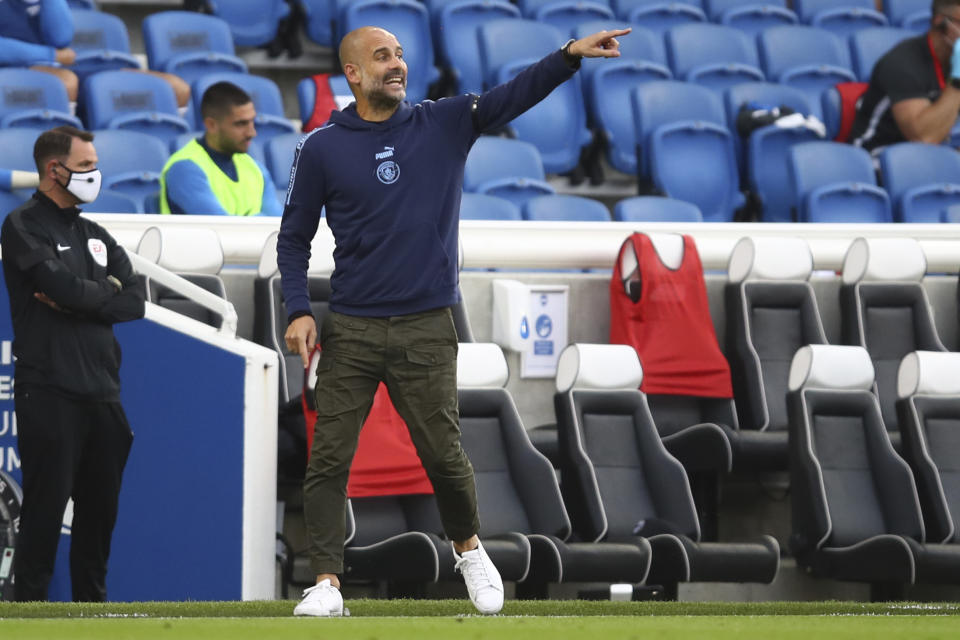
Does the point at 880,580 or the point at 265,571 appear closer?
the point at 265,571

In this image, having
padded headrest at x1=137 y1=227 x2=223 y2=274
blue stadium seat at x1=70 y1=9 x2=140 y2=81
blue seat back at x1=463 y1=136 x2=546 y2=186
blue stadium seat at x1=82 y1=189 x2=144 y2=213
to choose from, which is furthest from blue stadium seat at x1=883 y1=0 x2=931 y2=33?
padded headrest at x1=137 y1=227 x2=223 y2=274

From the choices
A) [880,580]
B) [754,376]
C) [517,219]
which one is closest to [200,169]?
[517,219]

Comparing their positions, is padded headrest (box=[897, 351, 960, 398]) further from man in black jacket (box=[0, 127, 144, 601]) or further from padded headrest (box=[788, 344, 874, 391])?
man in black jacket (box=[0, 127, 144, 601])

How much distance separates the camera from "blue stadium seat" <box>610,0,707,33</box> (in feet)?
35.2

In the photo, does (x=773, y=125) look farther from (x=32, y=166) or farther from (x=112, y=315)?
(x=112, y=315)

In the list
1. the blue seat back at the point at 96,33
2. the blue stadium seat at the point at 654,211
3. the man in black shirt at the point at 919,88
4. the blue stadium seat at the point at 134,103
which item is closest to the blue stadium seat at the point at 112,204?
the blue stadium seat at the point at 134,103

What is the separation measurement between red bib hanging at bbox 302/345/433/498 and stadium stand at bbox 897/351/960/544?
2.01 metres

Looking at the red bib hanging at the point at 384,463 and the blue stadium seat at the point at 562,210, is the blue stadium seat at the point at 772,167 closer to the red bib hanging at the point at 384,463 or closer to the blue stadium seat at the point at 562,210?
the blue stadium seat at the point at 562,210

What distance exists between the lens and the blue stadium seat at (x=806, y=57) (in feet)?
34.4

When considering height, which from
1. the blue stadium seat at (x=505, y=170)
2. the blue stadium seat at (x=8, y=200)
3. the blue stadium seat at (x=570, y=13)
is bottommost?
the blue stadium seat at (x=8, y=200)

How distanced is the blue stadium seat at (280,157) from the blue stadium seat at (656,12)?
3.39 meters

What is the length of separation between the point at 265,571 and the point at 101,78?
3.74 metres

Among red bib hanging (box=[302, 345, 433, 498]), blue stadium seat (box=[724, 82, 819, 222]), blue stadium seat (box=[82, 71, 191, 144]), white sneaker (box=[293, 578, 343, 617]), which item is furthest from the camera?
blue stadium seat (box=[724, 82, 819, 222])

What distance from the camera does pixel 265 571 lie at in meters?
5.60
